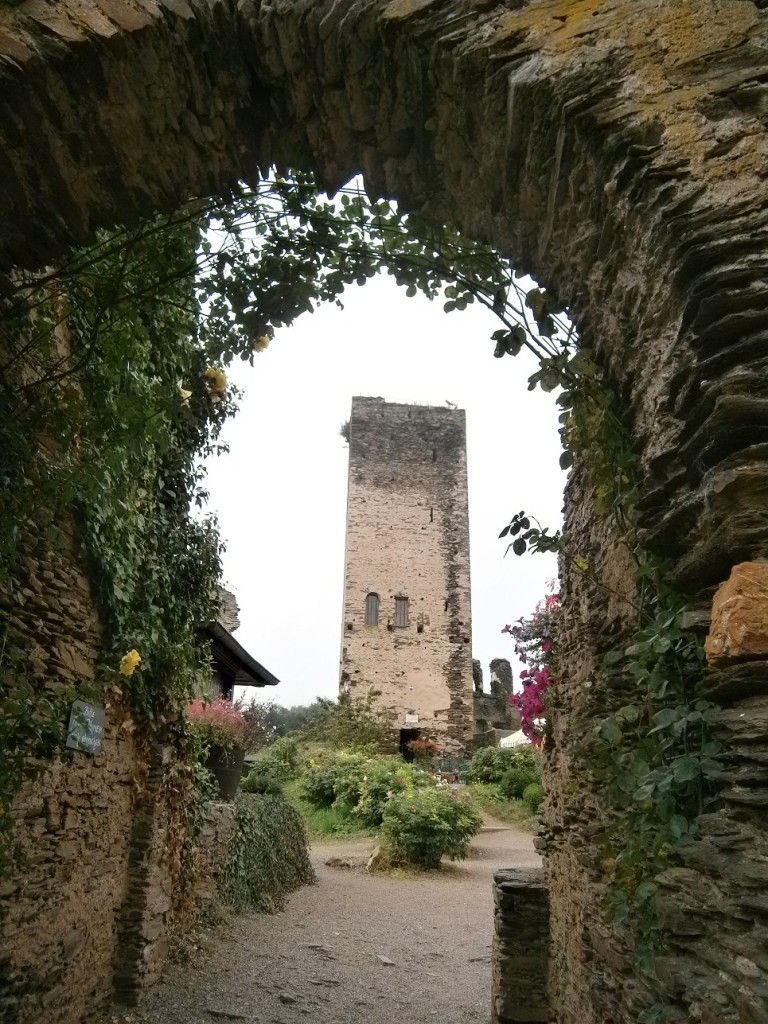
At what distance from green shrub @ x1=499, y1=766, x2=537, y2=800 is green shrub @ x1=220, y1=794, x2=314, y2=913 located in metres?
6.80

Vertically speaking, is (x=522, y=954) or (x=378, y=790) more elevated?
(x=378, y=790)

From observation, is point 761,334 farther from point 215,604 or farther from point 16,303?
point 215,604

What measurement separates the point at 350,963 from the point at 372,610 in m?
15.3

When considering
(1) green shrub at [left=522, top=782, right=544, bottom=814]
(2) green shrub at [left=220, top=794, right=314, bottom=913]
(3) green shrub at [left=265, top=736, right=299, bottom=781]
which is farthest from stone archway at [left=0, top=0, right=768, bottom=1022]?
(3) green shrub at [left=265, top=736, right=299, bottom=781]

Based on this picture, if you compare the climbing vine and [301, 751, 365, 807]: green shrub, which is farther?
[301, 751, 365, 807]: green shrub

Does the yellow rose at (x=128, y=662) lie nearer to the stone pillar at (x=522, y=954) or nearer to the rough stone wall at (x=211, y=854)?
the rough stone wall at (x=211, y=854)

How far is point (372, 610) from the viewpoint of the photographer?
866 inches

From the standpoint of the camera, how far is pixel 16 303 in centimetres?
315

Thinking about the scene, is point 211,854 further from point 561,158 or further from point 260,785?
point 561,158

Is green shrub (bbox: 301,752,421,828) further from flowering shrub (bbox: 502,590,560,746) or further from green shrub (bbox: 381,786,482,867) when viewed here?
flowering shrub (bbox: 502,590,560,746)

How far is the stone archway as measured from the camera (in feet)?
5.98

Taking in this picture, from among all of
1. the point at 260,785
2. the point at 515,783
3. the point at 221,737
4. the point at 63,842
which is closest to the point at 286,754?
the point at 515,783

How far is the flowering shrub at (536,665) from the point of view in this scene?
14.9ft

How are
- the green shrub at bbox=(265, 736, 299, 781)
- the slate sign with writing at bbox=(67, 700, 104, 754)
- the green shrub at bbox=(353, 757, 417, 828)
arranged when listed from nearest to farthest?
1. the slate sign with writing at bbox=(67, 700, 104, 754)
2. the green shrub at bbox=(353, 757, 417, 828)
3. the green shrub at bbox=(265, 736, 299, 781)
